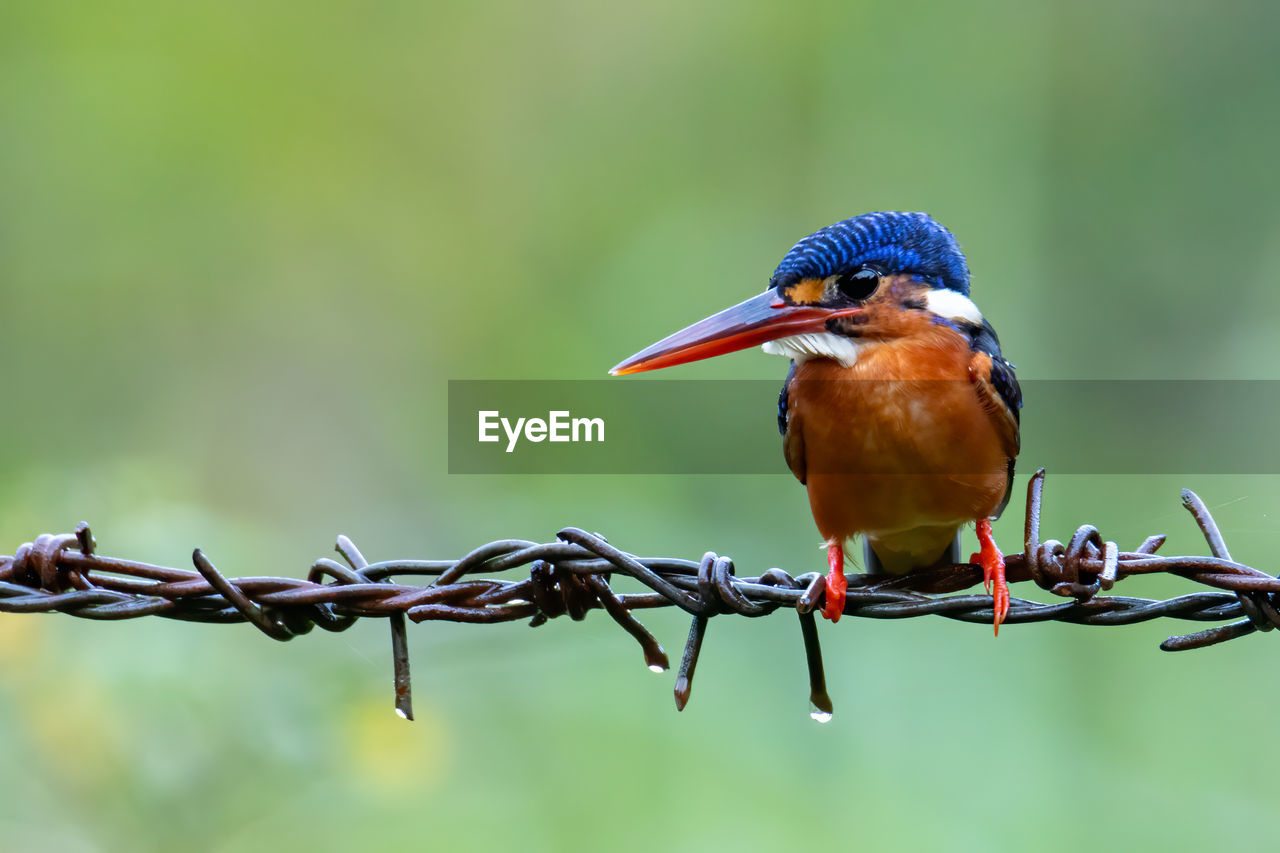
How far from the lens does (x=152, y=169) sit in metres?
4.74

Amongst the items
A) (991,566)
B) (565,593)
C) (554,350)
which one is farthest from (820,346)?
(554,350)

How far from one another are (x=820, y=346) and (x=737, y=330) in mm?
154

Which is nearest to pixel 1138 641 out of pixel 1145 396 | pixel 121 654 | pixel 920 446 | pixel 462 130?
pixel 1145 396

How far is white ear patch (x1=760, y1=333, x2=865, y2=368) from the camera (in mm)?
1764

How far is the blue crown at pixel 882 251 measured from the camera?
176 cm

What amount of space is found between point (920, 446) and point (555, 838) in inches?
71.8

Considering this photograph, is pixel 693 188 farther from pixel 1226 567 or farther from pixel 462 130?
pixel 1226 567

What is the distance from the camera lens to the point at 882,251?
179 centimetres

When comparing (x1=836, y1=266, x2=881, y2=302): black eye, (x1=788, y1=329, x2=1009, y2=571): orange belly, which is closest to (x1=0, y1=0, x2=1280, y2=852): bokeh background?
(x1=788, y1=329, x2=1009, y2=571): orange belly

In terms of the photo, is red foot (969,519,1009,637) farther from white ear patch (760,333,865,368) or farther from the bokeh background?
the bokeh background
